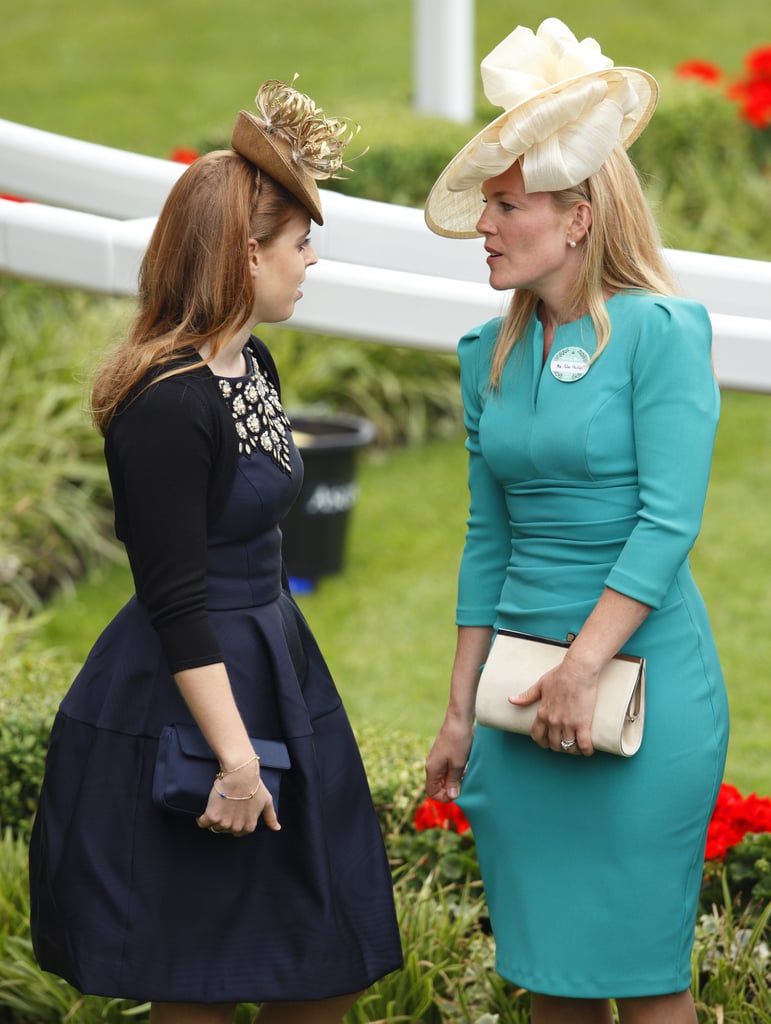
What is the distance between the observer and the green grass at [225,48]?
1393 cm

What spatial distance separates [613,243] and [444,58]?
24.6 ft

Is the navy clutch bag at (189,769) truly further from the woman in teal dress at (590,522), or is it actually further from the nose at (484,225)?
the nose at (484,225)

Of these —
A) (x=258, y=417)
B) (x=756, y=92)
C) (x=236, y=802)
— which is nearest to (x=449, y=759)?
(x=236, y=802)

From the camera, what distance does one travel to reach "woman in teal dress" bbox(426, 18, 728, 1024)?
2582 mm

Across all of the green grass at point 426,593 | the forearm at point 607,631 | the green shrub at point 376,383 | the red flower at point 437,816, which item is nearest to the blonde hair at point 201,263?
the forearm at point 607,631

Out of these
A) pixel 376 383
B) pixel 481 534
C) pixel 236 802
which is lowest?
pixel 236 802

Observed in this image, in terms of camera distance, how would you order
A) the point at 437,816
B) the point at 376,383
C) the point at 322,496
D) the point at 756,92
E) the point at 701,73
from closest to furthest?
1. the point at 437,816
2. the point at 322,496
3. the point at 376,383
4. the point at 756,92
5. the point at 701,73

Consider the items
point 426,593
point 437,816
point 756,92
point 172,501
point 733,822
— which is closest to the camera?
point 172,501

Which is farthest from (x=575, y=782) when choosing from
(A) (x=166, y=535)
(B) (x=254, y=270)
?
(B) (x=254, y=270)

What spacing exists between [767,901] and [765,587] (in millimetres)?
3215

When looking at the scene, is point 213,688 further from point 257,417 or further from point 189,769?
point 257,417

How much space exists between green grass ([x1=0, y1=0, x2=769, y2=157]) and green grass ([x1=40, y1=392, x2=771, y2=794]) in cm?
607

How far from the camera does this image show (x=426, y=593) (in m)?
6.89

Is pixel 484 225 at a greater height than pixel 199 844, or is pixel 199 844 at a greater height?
pixel 484 225
